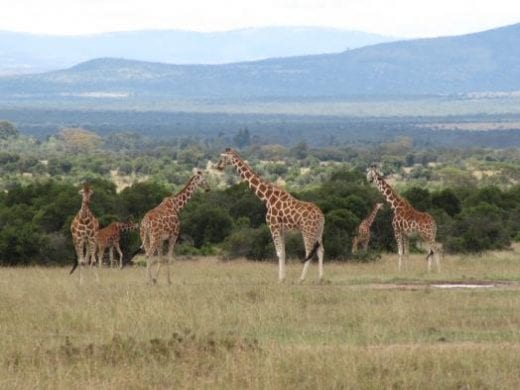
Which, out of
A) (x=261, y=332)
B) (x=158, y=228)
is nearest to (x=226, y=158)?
(x=158, y=228)

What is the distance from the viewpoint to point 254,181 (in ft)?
67.1

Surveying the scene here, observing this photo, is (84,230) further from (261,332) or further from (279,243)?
(261,332)

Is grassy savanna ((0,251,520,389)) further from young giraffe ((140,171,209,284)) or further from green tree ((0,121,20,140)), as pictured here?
green tree ((0,121,20,140))

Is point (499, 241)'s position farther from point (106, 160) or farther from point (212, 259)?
point (106, 160)

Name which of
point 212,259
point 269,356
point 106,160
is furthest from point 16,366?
point 106,160

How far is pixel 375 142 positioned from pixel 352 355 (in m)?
122

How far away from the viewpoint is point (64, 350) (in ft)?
41.8

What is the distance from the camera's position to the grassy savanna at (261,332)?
38.5ft

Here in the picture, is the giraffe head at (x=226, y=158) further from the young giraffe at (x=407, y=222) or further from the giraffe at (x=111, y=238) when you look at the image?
the giraffe at (x=111, y=238)

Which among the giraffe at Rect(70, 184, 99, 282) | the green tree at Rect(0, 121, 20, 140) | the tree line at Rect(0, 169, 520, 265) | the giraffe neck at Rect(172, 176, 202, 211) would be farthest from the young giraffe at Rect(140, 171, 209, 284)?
the green tree at Rect(0, 121, 20, 140)

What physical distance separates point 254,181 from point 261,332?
6222 millimetres

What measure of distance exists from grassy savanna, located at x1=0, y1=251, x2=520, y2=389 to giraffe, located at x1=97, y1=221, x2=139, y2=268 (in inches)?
93.7

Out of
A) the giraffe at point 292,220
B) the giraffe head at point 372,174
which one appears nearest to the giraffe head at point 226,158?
the giraffe at point 292,220

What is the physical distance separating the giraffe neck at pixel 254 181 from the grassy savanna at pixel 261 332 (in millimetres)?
1219
